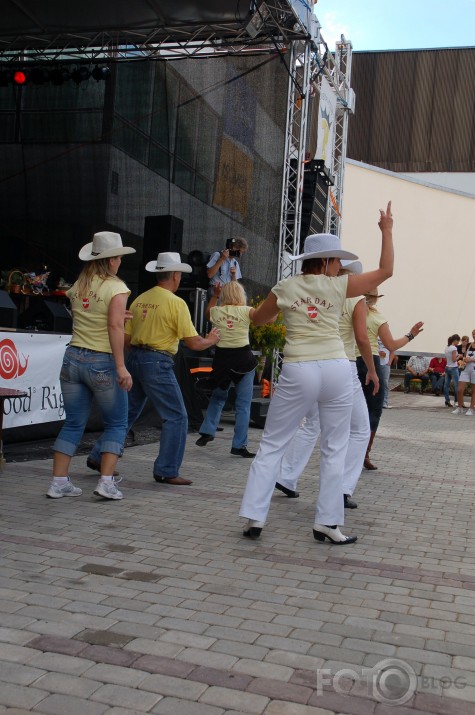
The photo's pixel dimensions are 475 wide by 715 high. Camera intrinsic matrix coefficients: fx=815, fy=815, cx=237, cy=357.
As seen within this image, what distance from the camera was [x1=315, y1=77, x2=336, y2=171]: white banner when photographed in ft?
53.2

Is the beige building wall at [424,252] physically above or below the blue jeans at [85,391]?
above

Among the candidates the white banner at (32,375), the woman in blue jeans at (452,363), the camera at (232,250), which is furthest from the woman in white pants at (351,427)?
the woman in blue jeans at (452,363)

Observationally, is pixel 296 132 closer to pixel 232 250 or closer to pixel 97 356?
pixel 232 250

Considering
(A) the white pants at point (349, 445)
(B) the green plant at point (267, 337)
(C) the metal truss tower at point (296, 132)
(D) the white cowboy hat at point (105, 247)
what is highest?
(C) the metal truss tower at point (296, 132)

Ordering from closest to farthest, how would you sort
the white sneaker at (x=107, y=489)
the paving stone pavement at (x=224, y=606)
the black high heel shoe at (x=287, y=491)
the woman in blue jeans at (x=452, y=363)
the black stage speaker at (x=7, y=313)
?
the paving stone pavement at (x=224, y=606)
the white sneaker at (x=107, y=489)
the black high heel shoe at (x=287, y=491)
the black stage speaker at (x=7, y=313)
the woman in blue jeans at (x=452, y=363)

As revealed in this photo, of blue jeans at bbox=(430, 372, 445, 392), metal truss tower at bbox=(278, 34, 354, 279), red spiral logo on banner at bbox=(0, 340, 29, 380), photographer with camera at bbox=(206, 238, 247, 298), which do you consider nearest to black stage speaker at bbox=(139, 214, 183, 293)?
photographer with camera at bbox=(206, 238, 247, 298)

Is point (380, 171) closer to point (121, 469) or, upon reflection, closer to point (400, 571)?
point (121, 469)

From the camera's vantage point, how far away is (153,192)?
555 inches

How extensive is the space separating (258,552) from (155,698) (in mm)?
2015

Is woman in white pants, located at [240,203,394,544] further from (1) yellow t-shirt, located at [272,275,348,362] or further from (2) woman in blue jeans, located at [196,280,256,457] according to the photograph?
(2) woman in blue jeans, located at [196,280,256,457]

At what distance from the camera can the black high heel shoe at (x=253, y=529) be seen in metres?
4.84

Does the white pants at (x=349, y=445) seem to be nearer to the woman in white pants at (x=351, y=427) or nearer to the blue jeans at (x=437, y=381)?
the woman in white pants at (x=351, y=427)

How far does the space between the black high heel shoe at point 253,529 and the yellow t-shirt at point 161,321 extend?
1.74m

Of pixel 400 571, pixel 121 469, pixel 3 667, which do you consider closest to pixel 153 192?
pixel 121 469
